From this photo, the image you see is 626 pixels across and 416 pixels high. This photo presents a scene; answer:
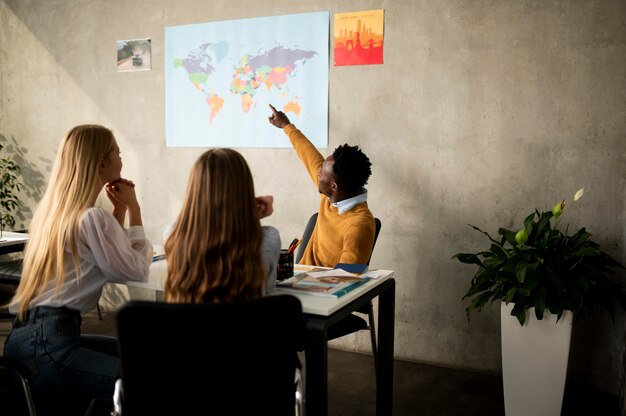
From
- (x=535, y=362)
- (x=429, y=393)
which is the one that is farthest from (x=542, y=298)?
(x=429, y=393)

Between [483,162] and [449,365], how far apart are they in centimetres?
120

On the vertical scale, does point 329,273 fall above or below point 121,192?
below

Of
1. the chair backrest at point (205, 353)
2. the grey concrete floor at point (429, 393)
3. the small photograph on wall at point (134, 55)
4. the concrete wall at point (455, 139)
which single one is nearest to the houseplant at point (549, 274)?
the concrete wall at point (455, 139)

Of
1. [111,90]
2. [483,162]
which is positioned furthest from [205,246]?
[111,90]

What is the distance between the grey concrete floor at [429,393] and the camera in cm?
285

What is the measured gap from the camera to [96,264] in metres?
1.98

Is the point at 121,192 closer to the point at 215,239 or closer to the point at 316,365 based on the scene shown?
the point at 215,239

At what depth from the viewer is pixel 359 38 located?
11.3ft

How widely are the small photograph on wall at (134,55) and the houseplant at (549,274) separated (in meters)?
2.73

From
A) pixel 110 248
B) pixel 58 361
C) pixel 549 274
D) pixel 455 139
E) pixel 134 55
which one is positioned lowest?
pixel 58 361

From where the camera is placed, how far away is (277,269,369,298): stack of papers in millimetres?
2006

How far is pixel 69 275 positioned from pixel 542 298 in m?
1.90

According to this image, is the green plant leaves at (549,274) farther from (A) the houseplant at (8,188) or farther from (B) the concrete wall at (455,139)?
(A) the houseplant at (8,188)

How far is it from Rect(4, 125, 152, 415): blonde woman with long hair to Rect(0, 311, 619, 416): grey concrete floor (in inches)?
52.7
